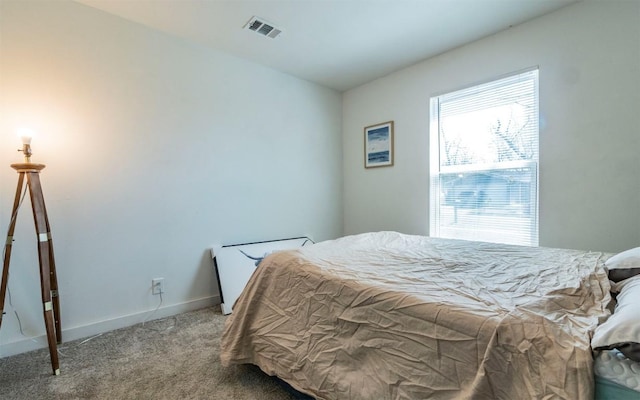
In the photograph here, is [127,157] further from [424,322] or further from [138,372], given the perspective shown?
[424,322]

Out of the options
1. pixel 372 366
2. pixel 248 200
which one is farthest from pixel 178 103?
pixel 372 366

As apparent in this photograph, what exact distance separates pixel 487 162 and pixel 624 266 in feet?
5.31

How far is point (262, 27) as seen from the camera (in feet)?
7.80

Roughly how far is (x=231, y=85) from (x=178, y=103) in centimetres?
57

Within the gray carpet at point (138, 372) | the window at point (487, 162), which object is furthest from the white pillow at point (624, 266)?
the gray carpet at point (138, 372)

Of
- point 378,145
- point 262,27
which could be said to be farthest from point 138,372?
point 378,145

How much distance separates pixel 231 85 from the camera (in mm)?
2848

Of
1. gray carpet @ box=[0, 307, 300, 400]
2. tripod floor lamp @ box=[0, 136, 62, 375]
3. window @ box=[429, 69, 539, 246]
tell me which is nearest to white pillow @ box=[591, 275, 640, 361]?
gray carpet @ box=[0, 307, 300, 400]

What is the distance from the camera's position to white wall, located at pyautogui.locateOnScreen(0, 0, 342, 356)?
192 cm

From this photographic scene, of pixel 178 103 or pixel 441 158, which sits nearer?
pixel 178 103

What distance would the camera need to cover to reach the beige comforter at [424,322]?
790mm

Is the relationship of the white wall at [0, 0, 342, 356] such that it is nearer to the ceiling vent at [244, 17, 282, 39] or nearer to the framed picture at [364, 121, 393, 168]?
the ceiling vent at [244, 17, 282, 39]

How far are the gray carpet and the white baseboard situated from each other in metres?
0.05

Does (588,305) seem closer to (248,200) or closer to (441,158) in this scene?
(441,158)
